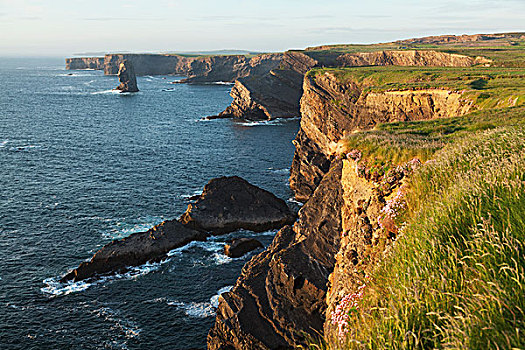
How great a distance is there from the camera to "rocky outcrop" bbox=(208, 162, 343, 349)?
27.3 meters

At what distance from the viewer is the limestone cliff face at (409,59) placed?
262ft

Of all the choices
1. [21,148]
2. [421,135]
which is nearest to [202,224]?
[421,135]

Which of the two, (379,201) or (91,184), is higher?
(379,201)

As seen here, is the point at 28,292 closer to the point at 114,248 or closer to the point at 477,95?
the point at 114,248

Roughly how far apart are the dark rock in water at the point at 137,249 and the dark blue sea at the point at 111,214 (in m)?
1.33

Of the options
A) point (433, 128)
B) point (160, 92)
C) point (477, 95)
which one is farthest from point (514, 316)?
point (160, 92)

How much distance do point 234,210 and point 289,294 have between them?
24656 millimetres

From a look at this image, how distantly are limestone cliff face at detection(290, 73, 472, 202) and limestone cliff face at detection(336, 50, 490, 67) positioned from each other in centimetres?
2501

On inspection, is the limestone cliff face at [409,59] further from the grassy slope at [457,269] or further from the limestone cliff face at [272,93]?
the grassy slope at [457,269]

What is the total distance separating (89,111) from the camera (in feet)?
451

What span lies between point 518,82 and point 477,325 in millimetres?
42526

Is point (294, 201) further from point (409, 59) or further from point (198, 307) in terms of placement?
point (409, 59)

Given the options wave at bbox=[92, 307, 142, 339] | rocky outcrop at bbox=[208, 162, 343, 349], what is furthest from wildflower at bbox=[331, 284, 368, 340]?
wave at bbox=[92, 307, 142, 339]

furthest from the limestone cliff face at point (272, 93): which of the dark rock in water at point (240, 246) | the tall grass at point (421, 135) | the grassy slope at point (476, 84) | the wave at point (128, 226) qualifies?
the tall grass at point (421, 135)
